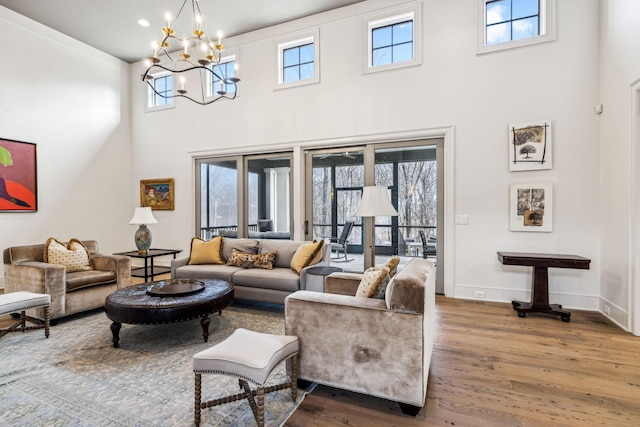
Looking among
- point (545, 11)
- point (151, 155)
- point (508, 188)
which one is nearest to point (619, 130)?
point (508, 188)

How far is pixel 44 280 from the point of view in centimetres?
341

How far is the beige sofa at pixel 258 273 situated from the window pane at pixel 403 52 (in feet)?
10.2

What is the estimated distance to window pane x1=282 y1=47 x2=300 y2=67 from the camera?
573 cm


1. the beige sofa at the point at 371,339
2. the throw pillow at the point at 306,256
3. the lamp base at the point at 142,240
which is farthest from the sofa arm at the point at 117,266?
the beige sofa at the point at 371,339

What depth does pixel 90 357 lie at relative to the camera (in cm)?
276

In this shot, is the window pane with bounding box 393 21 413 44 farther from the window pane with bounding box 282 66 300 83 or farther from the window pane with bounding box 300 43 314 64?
the window pane with bounding box 282 66 300 83

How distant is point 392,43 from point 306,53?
4.95 feet

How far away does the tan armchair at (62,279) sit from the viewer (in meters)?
3.47

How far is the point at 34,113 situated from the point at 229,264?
176 inches

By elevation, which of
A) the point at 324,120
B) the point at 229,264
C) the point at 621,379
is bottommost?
the point at 621,379

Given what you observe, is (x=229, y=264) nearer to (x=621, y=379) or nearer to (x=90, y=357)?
(x=90, y=357)

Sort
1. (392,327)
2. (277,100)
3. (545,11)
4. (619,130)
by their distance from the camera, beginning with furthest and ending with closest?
(277,100)
(545,11)
(619,130)
(392,327)

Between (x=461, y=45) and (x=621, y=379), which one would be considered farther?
(x=461, y=45)

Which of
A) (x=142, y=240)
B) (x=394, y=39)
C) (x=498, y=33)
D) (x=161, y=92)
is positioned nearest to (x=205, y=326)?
(x=142, y=240)
